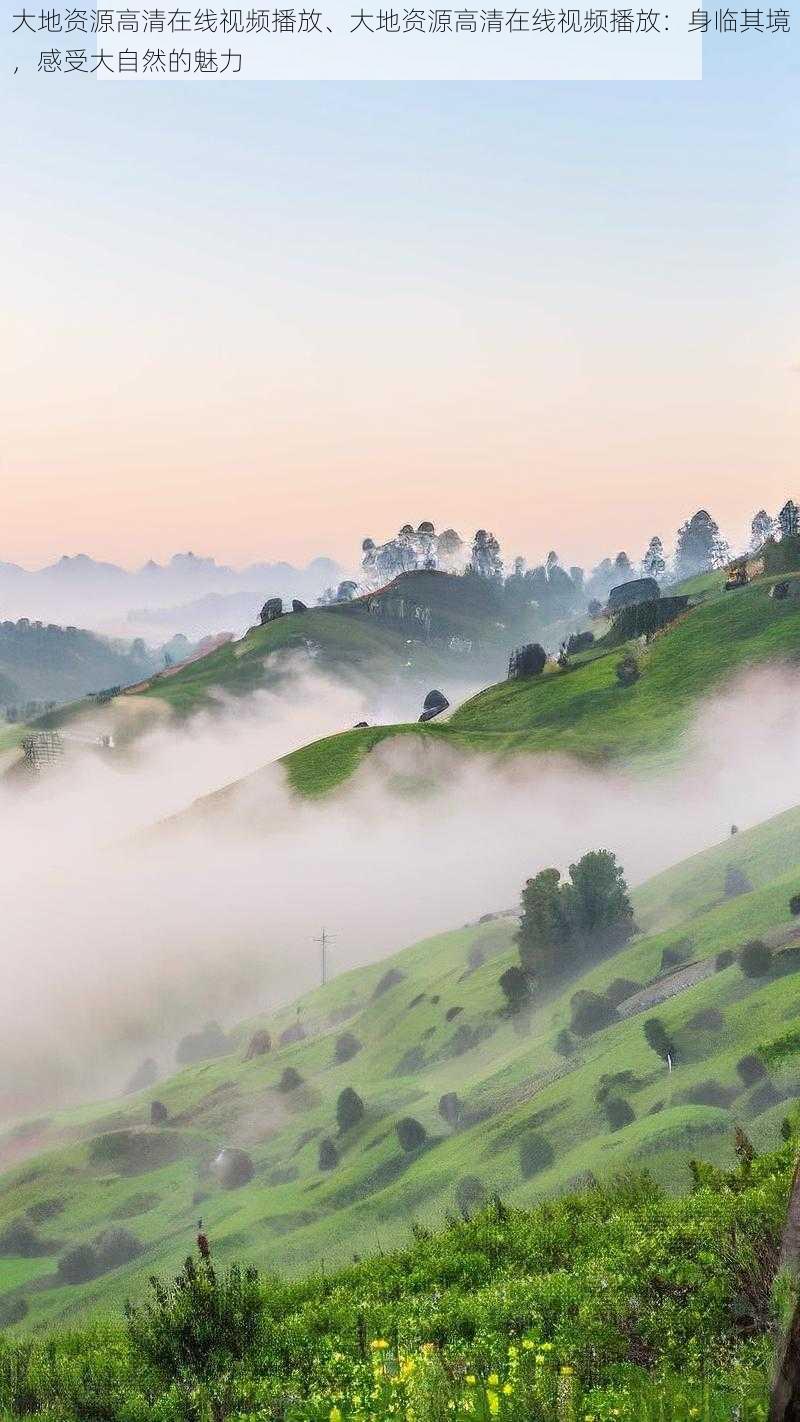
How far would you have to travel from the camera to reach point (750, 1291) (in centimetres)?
2009

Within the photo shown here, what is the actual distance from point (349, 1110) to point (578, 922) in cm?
3334

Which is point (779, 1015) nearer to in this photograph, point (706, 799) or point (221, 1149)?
point (221, 1149)

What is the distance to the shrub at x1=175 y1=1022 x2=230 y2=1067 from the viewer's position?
191250 mm

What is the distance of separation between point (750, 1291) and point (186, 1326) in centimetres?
1100

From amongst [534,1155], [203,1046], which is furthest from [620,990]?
[203,1046]

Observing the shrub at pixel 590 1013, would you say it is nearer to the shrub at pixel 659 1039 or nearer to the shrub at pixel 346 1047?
the shrub at pixel 659 1039

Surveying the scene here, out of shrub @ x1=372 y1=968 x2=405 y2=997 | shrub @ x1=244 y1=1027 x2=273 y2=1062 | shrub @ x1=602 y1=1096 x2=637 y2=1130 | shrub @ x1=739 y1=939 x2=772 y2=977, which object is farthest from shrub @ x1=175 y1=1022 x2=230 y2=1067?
shrub @ x1=739 y1=939 x2=772 y2=977

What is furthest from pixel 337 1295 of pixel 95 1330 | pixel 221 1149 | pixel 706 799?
pixel 706 799

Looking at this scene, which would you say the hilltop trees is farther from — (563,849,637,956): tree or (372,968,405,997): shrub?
(372,968,405,997): shrub

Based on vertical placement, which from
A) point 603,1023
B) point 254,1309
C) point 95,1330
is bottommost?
point 603,1023

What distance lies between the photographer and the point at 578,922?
132500 mm

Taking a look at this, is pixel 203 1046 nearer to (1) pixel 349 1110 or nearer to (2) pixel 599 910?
(1) pixel 349 1110

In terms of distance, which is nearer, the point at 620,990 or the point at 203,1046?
the point at 620,990

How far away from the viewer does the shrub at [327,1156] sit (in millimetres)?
128000
